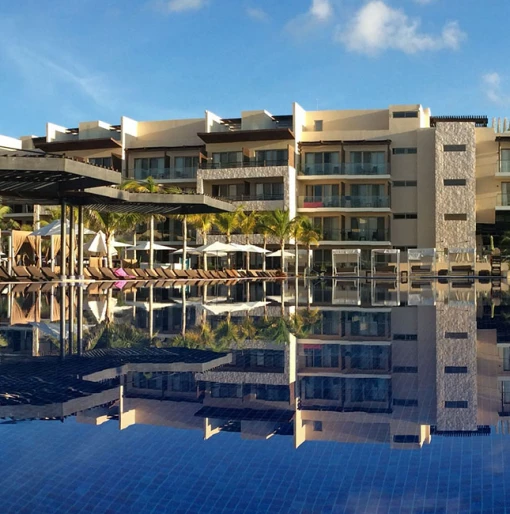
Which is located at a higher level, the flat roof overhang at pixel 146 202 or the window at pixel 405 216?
the window at pixel 405 216

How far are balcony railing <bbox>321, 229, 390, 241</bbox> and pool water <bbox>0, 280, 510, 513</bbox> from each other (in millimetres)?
41359

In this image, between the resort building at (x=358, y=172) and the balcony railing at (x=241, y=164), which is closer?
the balcony railing at (x=241, y=164)

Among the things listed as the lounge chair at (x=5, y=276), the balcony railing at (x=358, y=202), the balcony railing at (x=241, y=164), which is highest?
the balcony railing at (x=241, y=164)

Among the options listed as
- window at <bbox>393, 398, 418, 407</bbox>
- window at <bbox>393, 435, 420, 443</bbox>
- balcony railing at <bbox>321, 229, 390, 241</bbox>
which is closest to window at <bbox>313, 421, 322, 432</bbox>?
window at <bbox>393, 435, 420, 443</bbox>

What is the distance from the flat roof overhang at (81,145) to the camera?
54281 millimetres

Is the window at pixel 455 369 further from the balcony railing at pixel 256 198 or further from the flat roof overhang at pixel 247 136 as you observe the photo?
the flat roof overhang at pixel 247 136

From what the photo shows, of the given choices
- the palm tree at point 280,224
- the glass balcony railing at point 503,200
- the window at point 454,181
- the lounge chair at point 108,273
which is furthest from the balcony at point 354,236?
the lounge chair at point 108,273

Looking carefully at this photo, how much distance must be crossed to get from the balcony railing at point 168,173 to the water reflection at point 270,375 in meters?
40.9

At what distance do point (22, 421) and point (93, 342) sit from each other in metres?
4.36

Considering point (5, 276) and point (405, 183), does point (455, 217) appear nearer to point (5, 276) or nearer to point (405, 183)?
point (405, 183)

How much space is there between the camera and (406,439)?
4.47 meters

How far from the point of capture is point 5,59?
92.8ft

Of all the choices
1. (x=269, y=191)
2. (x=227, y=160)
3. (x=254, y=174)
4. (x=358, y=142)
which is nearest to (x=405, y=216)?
(x=358, y=142)

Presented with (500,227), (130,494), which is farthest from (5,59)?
(500,227)
